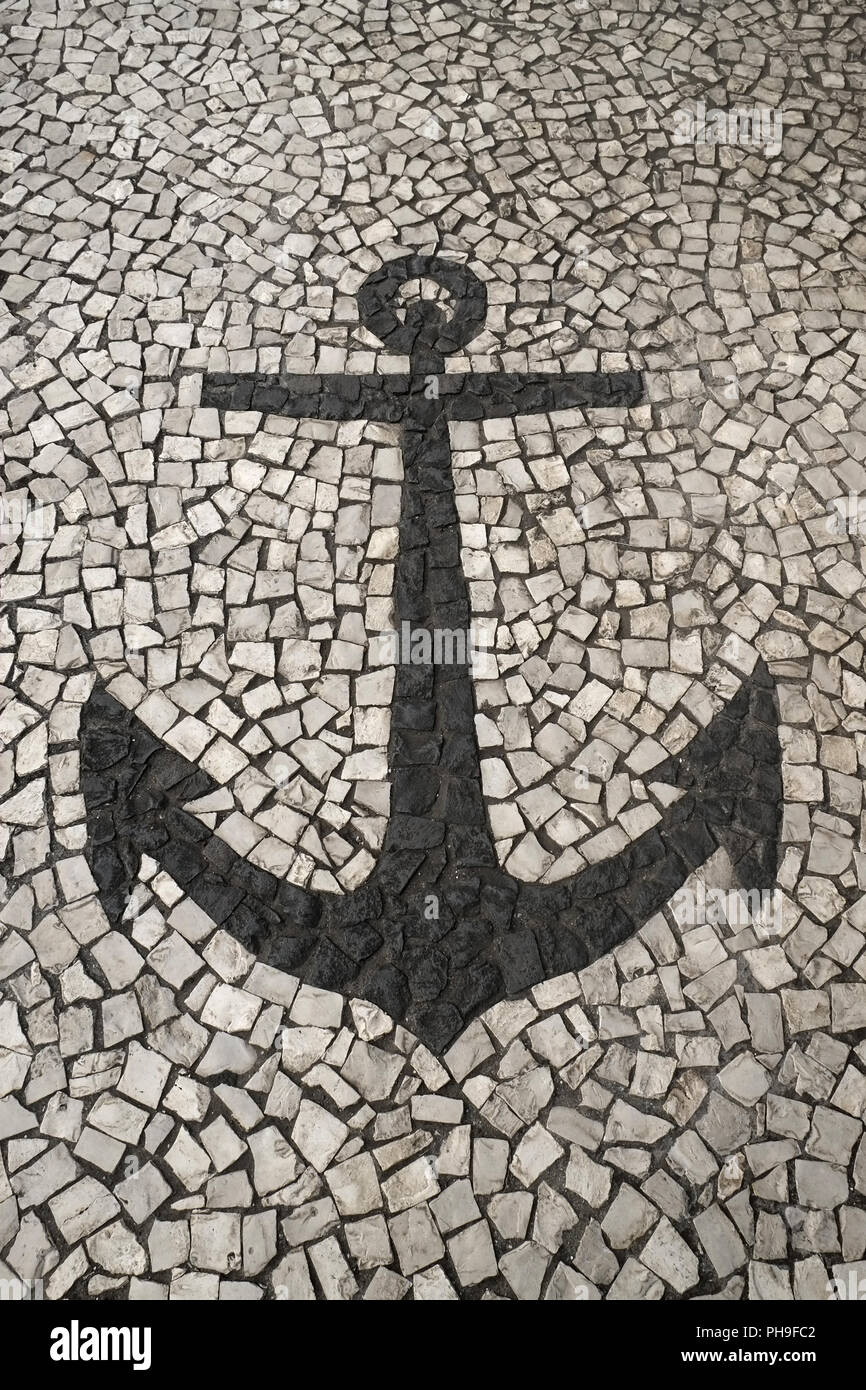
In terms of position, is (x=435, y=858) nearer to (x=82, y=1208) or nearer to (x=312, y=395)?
(x=82, y=1208)

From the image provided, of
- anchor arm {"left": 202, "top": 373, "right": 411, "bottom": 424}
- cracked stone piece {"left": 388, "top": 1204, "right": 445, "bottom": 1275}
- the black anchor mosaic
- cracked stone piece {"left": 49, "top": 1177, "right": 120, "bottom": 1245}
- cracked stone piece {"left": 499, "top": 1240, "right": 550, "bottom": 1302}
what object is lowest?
cracked stone piece {"left": 499, "top": 1240, "right": 550, "bottom": 1302}

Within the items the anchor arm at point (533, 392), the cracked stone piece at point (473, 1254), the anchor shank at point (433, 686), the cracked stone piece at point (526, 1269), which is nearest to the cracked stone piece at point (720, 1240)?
the cracked stone piece at point (526, 1269)

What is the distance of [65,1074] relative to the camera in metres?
3.18

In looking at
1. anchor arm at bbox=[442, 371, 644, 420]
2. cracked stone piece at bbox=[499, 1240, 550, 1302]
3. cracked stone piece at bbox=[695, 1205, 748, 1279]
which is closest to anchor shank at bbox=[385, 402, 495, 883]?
anchor arm at bbox=[442, 371, 644, 420]

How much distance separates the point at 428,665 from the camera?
153 inches

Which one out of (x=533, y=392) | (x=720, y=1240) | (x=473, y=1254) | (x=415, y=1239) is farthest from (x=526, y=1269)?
(x=533, y=392)

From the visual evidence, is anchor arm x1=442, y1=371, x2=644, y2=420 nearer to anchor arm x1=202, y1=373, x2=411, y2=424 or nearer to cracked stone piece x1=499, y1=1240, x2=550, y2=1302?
anchor arm x1=202, y1=373, x2=411, y2=424

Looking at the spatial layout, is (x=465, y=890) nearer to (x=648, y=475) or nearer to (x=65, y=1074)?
(x=65, y=1074)

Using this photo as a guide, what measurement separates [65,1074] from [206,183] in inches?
174

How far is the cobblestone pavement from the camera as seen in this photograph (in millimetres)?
3061

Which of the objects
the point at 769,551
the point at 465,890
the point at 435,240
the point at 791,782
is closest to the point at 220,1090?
the point at 465,890

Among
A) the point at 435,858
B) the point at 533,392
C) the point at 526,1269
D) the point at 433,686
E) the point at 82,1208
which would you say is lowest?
the point at 526,1269

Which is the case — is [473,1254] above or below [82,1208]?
below

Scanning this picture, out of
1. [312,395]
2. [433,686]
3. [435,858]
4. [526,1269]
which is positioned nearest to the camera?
[526,1269]
